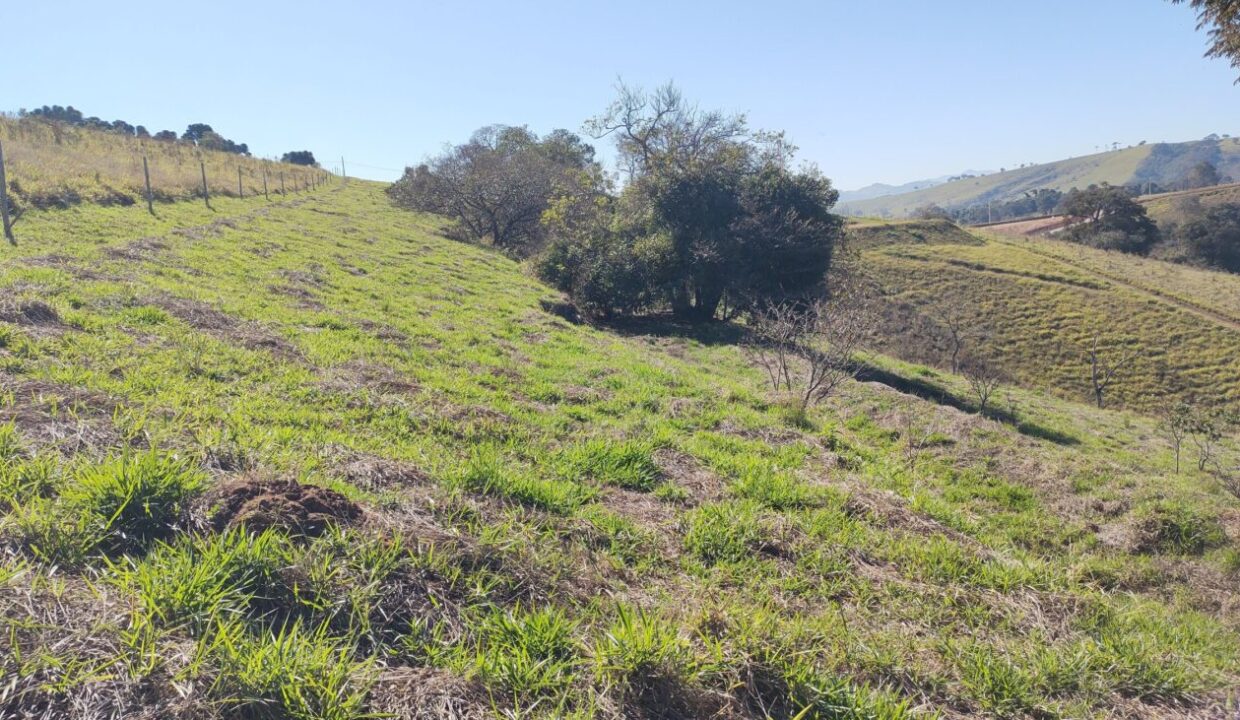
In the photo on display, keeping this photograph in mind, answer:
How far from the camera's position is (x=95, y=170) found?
68.2 ft

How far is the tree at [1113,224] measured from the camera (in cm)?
4994

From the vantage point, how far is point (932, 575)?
405 cm

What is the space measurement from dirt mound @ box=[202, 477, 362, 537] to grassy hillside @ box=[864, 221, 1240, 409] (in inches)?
1148

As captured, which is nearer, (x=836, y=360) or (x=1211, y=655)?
(x=1211, y=655)

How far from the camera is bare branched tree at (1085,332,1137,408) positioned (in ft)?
86.9

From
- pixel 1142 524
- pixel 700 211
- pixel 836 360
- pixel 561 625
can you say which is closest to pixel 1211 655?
pixel 1142 524

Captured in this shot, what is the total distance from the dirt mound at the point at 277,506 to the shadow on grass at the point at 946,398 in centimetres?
1351

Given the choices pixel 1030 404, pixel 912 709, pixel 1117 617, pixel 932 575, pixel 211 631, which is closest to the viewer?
pixel 211 631

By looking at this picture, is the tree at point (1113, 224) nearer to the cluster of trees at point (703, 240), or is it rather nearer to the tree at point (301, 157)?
the cluster of trees at point (703, 240)

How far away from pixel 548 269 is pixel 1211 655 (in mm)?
20841

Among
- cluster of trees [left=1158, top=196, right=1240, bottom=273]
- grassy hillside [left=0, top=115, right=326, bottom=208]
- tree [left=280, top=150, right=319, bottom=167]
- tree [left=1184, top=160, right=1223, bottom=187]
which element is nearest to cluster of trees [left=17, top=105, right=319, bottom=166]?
tree [left=280, top=150, right=319, bottom=167]

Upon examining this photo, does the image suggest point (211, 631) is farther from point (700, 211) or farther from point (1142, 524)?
point (700, 211)

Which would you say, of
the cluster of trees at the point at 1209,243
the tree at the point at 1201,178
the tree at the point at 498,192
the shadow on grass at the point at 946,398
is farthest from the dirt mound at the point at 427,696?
the tree at the point at 1201,178

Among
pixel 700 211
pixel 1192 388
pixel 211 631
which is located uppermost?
pixel 700 211
